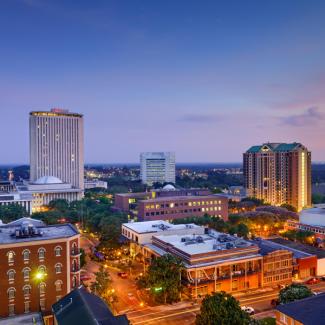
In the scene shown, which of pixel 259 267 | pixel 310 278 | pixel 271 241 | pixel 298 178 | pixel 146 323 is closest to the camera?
pixel 146 323

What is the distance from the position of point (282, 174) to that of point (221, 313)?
150 m

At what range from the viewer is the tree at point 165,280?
57.8m

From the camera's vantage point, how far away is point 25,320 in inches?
1836

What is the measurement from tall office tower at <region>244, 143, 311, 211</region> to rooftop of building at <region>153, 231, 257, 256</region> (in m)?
109

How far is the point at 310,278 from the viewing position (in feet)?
240

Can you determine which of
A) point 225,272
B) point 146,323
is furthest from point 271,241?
point 146,323

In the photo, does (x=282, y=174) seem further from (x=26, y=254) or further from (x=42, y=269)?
(x=26, y=254)

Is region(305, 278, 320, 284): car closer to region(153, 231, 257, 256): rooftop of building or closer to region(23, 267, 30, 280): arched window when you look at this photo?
region(153, 231, 257, 256): rooftop of building

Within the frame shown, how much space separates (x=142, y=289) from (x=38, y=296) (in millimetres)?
18691

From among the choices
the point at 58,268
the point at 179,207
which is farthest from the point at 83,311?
the point at 179,207

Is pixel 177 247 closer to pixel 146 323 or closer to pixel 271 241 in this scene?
pixel 146 323

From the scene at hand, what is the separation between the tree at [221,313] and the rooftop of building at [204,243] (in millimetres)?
19435

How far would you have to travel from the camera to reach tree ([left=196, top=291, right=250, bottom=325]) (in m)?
42.9

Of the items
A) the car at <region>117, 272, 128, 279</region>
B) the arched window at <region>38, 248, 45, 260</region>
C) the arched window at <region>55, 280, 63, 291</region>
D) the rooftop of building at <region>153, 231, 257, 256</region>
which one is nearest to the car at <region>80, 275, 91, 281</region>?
the car at <region>117, 272, 128, 279</region>
